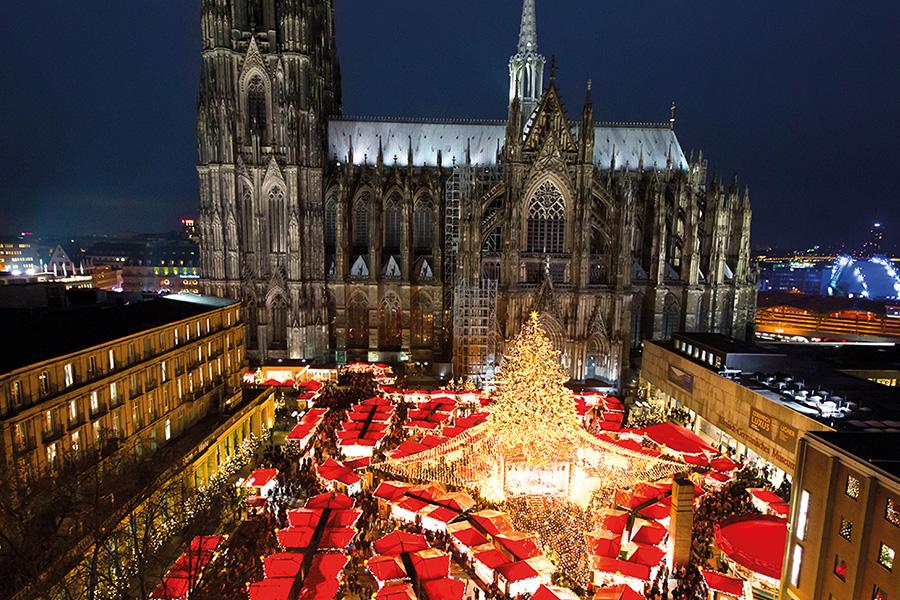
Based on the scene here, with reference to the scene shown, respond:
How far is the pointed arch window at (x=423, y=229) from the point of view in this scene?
5084 centimetres

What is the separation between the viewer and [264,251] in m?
47.1

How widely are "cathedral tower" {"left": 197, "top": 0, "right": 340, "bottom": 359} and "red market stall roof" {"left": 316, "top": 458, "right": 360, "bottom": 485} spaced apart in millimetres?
22298

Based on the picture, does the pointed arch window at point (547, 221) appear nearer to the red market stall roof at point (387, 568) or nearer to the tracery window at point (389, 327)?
the tracery window at point (389, 327)

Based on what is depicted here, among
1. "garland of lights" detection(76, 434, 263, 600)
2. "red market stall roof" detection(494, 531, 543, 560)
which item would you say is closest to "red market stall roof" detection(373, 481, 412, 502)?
"red market stall roof" detection(494, 531, 543, 560)

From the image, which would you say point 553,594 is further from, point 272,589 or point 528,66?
point 528,66

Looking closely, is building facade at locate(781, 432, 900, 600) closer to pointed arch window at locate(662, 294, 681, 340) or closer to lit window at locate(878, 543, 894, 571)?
lit window at locate(878, 543, 894, 571)

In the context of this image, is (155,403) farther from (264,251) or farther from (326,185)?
(326,185)

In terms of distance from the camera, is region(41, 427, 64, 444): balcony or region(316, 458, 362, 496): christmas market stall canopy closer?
region(41, 427, 64, 444): balcony

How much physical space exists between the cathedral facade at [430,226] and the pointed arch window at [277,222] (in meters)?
0.11

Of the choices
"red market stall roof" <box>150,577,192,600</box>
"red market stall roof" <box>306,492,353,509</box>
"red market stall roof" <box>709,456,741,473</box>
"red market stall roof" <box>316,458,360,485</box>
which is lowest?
"red market stall roof" <box>306,492,353,509</box>

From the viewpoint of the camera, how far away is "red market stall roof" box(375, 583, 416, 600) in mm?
16828

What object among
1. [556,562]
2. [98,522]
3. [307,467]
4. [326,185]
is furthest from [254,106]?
[556,562]

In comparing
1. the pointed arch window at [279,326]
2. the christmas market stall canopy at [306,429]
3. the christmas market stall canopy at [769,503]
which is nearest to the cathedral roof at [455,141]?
the pointed arch window at [279,326]

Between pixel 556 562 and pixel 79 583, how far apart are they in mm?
16639
